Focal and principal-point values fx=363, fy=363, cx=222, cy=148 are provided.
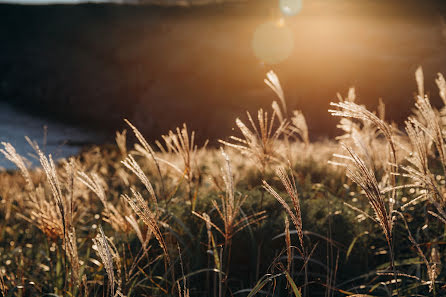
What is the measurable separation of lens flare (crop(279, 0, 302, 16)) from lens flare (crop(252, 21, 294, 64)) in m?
9.10

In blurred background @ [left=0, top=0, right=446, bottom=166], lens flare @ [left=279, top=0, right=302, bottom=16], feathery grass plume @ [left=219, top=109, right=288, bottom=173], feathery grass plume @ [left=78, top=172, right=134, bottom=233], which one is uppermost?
lens flare @ [left=279, top=0, right=302, bottom=16]

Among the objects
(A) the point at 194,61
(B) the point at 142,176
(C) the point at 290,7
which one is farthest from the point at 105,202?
(C) the point at 290,7

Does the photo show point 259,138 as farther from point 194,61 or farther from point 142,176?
point 194,61

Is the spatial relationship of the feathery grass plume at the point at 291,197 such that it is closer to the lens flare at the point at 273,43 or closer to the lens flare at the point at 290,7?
the lens flare at the point at 273,43

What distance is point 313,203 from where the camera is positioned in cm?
270

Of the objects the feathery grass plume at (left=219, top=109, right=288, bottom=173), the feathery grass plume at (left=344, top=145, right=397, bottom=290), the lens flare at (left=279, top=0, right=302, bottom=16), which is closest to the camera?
the feathery grass plume at (left=344, top=145, right=397, bottom=290)

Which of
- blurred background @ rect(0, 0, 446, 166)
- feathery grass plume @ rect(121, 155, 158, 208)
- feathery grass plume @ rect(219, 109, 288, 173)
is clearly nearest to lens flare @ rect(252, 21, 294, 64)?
blurred background @ rect(0, 0, 446, 166)

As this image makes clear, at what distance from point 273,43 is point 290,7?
1448 cm

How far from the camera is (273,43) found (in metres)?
21.1

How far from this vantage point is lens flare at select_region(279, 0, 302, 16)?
32103 millimetres

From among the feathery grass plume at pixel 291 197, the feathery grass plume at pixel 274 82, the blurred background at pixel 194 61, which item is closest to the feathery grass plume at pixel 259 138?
the feathery grass plume at pixel 274 82

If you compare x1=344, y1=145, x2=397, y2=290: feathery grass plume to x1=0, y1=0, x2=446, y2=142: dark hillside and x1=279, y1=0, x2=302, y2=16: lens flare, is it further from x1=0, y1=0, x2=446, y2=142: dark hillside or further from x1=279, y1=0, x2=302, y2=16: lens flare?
x1=279, y1=0, x2=302, y2=16: lens flare

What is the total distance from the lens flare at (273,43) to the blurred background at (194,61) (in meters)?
0.11

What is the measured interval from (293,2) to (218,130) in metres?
23.3
